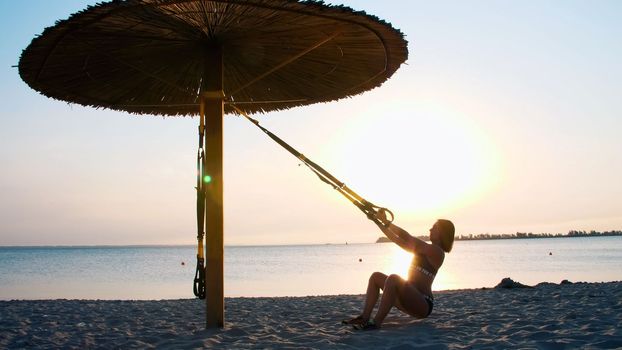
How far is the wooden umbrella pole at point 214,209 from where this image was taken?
19.6 feet

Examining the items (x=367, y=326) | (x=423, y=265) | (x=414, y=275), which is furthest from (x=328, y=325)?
(x=423, y=265)

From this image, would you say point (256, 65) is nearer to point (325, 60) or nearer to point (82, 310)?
point (325, 60)

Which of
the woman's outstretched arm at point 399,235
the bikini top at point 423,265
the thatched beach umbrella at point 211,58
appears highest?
the thatched beach umbrella at point 211,58

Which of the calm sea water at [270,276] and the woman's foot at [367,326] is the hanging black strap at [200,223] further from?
the calm sea water at [270,276]

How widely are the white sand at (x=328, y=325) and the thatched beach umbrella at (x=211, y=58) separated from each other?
34.2 inches

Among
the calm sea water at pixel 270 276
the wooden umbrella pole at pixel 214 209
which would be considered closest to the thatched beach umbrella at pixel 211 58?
the wooden umbrella pole at pixel 214 209

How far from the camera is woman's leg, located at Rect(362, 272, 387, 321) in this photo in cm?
573

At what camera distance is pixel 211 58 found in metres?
6.25

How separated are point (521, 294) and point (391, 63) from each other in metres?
5.33

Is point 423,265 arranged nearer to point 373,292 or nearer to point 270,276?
point 373,292

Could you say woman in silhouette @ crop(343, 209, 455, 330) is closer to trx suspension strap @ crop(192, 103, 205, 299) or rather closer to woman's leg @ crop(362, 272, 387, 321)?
woman's leg @ crop(362, 272, 387, 321)

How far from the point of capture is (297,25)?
560cm

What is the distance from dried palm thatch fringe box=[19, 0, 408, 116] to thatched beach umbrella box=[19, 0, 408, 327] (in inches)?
0.5

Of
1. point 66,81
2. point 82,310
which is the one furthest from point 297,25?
point 82,310
